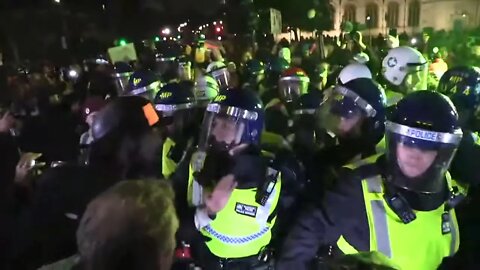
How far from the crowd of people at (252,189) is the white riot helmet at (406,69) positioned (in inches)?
48.6

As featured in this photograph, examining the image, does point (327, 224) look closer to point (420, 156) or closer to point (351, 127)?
point (420, 156)

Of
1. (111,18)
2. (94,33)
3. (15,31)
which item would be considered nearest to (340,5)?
(111,18)

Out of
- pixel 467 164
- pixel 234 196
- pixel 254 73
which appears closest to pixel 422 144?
pixel 467 164

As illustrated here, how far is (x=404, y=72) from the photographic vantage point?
23.7ft

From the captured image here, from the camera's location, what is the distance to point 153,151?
368 centimetres

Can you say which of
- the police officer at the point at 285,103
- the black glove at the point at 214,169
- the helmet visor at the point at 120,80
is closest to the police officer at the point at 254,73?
the police officer at the point at 285,103

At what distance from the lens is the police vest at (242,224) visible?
3.81 m

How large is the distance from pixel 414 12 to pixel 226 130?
5823 cm

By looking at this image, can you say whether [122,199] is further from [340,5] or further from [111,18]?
[340,5]

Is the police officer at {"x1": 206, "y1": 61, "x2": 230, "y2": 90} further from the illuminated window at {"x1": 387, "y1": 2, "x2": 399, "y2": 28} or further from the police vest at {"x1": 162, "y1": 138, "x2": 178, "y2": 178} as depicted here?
the illuminated window at {"x1": 387, "y1": 2, "x2": 399, "y2": 28}

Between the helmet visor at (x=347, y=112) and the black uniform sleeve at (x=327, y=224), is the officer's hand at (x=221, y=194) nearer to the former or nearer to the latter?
the black uniform sleeve at (x=327, y=224)

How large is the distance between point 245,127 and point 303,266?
1.15m

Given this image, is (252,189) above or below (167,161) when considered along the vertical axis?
above

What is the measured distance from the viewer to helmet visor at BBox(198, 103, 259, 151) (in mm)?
4125
